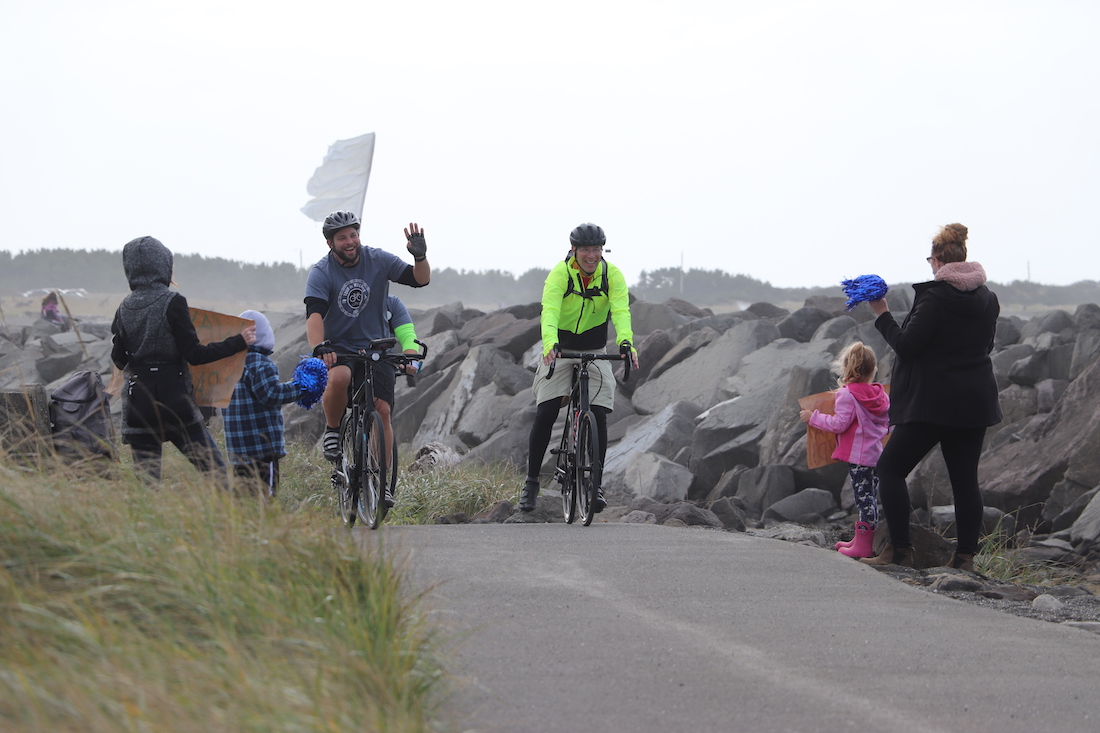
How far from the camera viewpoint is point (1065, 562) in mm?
8586

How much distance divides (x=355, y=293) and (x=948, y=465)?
154 inches

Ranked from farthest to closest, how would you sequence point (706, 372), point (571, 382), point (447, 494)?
point (706, 372) → point (447, 494) → point (571, 382)

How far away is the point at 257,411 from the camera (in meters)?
6.96

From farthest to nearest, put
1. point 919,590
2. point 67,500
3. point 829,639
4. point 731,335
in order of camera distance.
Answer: point 731,335 → point 919,590 → point 829,639 → point 67,500

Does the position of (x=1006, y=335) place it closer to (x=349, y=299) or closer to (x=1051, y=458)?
(x=1051, y=458)

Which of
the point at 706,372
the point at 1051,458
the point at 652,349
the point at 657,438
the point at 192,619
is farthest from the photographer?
the point at 652,349

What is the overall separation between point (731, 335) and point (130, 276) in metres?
12.3

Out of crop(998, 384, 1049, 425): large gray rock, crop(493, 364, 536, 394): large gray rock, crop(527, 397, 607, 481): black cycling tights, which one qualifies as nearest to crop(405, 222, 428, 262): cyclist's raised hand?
crop(527, 397, 607, 481): black cycling tights

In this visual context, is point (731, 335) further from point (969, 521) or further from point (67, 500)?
point (67, 500)

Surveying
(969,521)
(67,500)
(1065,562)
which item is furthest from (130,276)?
(1065,562)

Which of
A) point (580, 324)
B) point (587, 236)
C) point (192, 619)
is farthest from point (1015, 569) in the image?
point (192, 619)

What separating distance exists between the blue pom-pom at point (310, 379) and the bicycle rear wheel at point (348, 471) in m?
0.38

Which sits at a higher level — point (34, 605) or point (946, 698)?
point (34, 605)

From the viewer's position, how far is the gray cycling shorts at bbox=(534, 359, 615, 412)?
8.30 m
